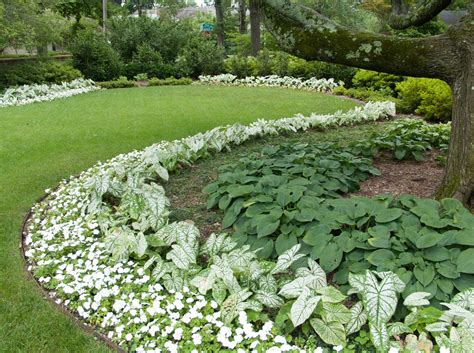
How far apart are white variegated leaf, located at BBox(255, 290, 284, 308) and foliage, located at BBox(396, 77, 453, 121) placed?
6.88m

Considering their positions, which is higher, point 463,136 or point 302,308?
point 463,136

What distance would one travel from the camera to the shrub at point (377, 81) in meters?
11.5

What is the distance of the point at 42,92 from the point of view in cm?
1256

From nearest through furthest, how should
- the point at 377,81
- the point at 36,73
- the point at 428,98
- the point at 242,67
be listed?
the point at 428,98
the point at 377,81
the point at 36,73
the point at 242,67

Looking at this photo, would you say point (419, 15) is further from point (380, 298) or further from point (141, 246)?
point (141, 246)

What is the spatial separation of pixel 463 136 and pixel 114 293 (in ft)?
9.01

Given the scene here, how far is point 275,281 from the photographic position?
265 centimetres

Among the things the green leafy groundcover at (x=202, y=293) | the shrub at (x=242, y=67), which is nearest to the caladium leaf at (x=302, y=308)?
the green leafy groundcover at (x=202, y=293)

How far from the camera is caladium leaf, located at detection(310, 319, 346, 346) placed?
2.23 metres

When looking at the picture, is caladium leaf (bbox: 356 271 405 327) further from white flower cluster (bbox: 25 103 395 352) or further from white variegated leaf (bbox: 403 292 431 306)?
white flower cluster (bbox: 25 103 395 352)

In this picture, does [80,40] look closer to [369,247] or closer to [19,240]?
[19,240]

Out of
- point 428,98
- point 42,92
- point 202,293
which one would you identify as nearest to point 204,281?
point 202,293

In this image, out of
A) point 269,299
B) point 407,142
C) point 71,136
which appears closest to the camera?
point 269,299

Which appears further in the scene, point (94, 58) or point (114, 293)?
point (94, 58)
